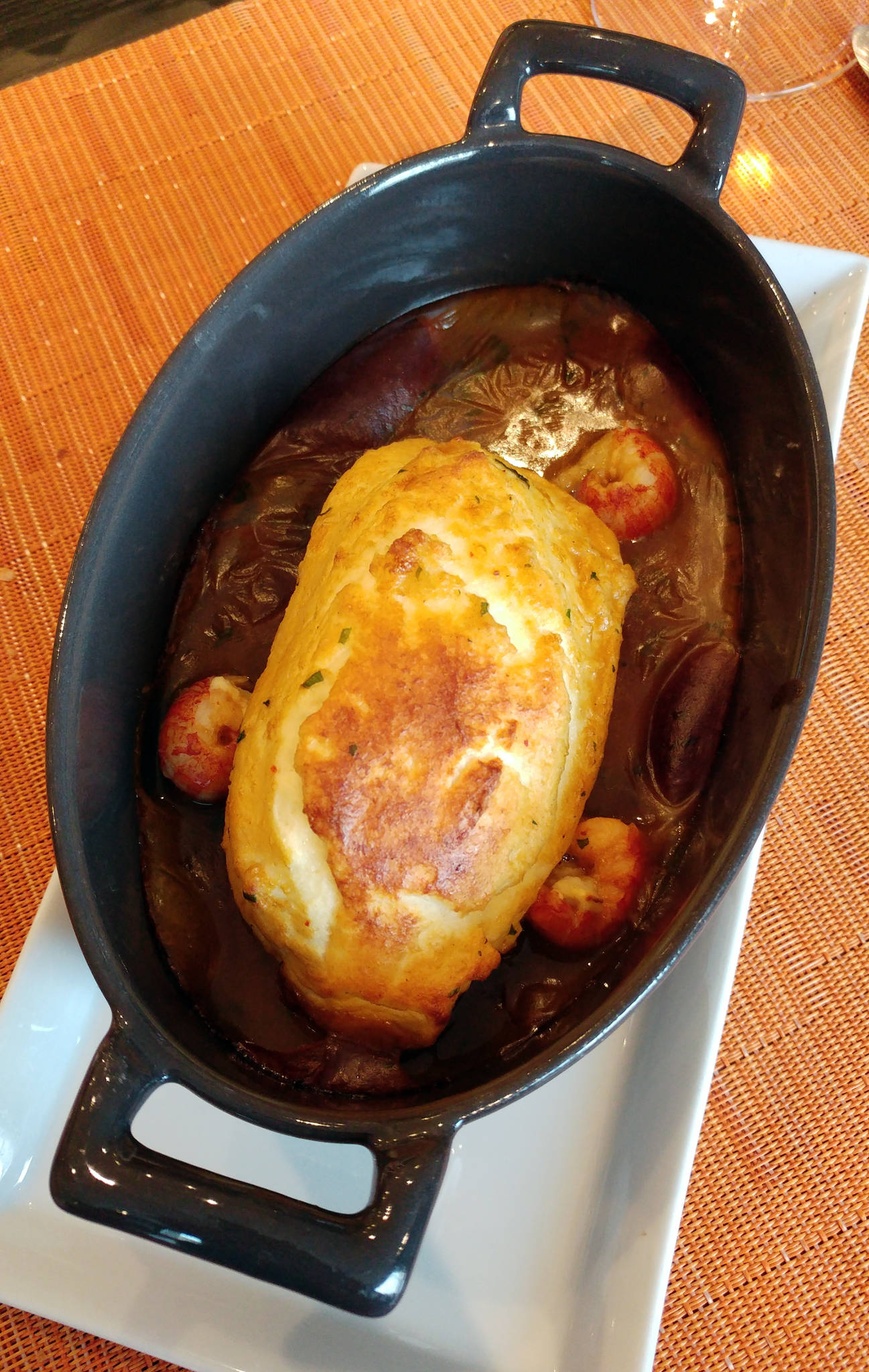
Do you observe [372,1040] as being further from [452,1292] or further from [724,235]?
[724,235]

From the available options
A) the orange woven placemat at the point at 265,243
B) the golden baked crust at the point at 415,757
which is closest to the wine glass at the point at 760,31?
the orange woven placemat at the point at 265,243

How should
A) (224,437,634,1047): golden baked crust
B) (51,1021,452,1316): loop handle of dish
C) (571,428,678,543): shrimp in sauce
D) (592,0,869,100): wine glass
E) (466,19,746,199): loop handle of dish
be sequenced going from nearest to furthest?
(51,1021,452,1316): loop handle of dish < (224,437,634,1047): golden baked crust < (466,19,746,199): loop handle of dish < (571,428,678,543): shrimp in sauce < (592,0,869,100): wine glass

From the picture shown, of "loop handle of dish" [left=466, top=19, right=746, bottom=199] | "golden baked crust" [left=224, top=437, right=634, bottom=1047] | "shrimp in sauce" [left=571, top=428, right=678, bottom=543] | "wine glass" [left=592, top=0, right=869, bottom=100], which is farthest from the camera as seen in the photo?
"wine glass" [left=592, top=0, right=869, bottom=100]

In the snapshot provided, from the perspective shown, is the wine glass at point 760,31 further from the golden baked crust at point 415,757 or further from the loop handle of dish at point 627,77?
the golden baked crust at point 415,757

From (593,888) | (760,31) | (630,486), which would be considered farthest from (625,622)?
(760,31)

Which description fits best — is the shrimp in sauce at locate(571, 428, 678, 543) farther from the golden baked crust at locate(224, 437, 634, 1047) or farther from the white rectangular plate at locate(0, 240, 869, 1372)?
the white rectangular plate at locate(0, 240, 869, 1372)

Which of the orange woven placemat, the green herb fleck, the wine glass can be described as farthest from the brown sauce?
the wine glass
